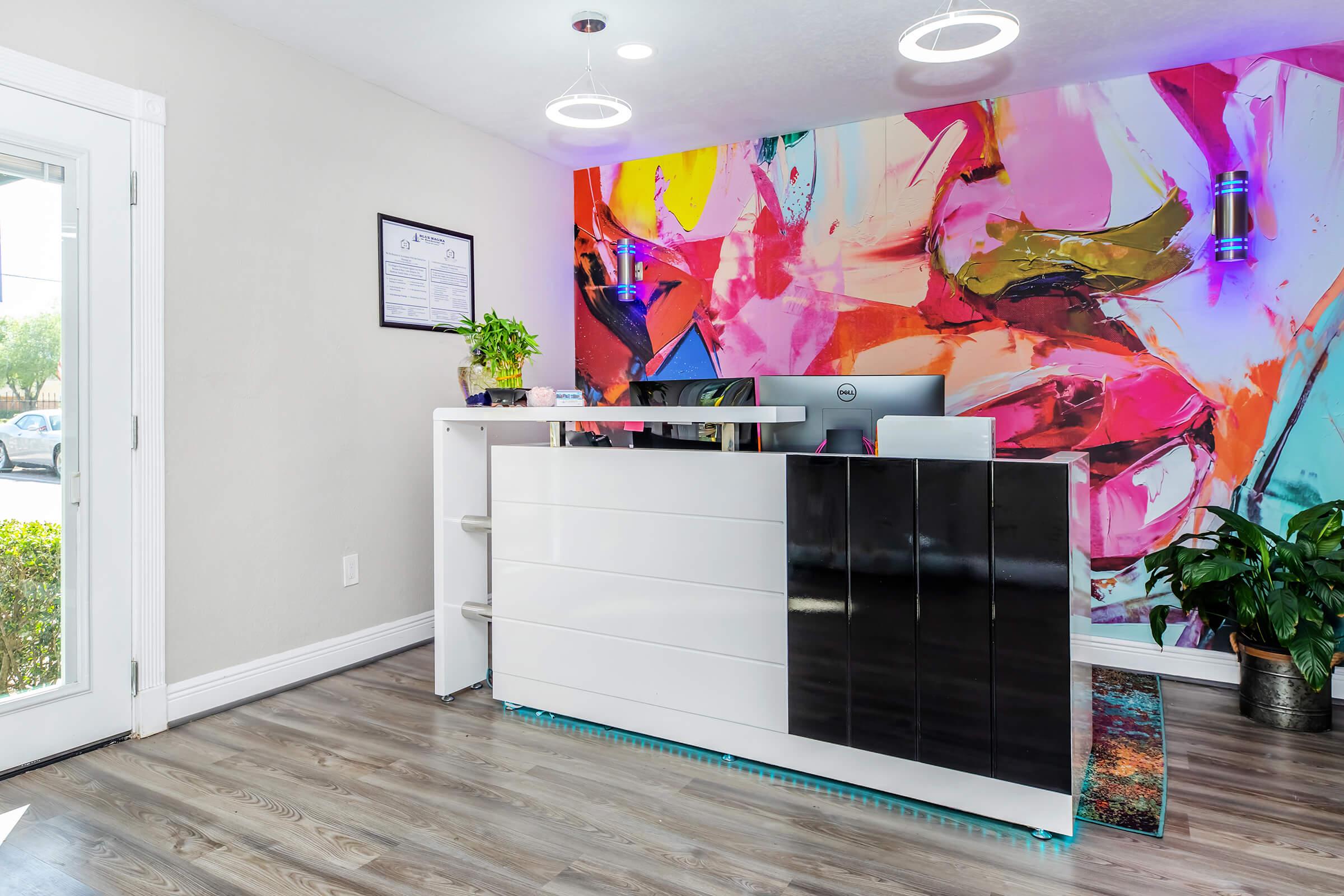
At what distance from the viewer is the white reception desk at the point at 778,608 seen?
1956mm

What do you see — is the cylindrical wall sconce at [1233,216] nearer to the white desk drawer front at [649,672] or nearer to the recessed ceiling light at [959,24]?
the recessed ceiling light at [959,24]

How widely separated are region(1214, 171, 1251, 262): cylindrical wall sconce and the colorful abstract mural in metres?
0.06

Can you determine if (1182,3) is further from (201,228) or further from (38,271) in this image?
(38,271)

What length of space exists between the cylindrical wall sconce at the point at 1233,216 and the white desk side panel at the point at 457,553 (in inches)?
120

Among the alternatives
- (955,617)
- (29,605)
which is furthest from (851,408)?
(29,605)

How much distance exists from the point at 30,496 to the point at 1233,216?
14.3 ft

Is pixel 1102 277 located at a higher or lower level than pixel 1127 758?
higher

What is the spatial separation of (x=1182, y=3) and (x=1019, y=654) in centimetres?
233

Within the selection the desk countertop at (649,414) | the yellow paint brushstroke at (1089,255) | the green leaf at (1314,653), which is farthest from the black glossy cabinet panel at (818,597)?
the yellow paint brushstroke at (1089,255)

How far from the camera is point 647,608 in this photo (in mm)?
2520

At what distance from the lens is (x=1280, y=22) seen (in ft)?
9.23

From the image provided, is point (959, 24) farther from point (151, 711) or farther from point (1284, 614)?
point (151, 711)

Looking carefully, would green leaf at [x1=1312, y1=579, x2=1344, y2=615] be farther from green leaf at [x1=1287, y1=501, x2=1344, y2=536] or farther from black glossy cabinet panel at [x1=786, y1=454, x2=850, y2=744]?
black glossy cabinet panel at [x1=786, y1=454, x2=850, y2=744]

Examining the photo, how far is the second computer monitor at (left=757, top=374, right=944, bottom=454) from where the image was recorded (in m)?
2.48
